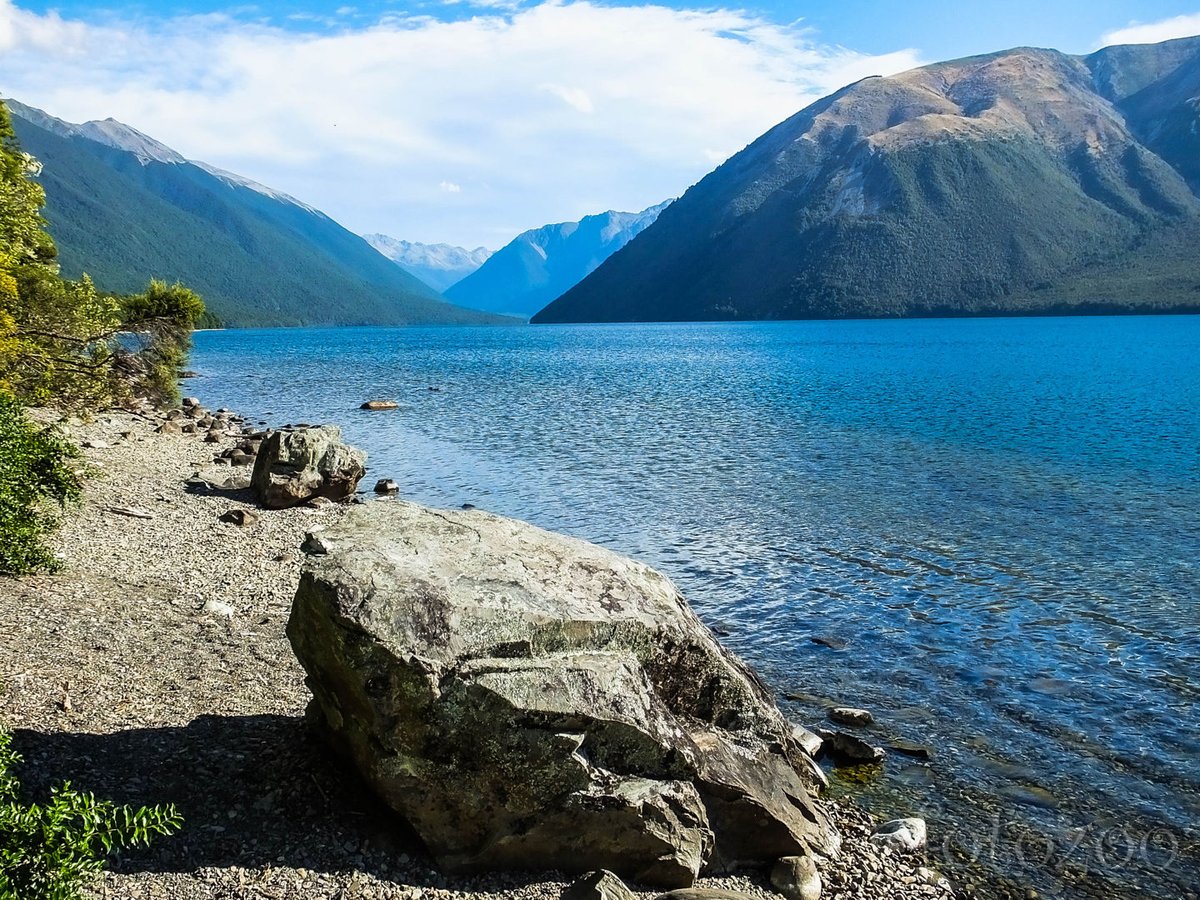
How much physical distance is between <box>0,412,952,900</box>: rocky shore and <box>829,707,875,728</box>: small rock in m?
2.84

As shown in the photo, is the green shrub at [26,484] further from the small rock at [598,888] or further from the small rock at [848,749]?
the small rock at [848,749]

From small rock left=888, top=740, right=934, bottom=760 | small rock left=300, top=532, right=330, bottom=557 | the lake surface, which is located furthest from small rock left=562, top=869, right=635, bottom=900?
small rock left=888, top=740, right=934, bottom=760

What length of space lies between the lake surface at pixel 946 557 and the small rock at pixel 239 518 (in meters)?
8.92

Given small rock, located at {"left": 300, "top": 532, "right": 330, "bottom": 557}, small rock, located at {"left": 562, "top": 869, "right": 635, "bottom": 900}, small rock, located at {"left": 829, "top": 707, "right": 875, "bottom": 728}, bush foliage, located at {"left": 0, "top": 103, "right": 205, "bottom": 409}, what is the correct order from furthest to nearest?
1. bush foliage, located at {"left": 0, "top": 103, "right": 205, "bottom": 409}
2. small rock, located at {"left": 829, "top": 707, "right": 875, "bottom": 728}
3. small rock, located at {"left": 300, "top": 532, "right": 330, "bottom": 557}
4. small rock, located at {"left": 562, "top": 869, "right": 635, "bottom": 900}

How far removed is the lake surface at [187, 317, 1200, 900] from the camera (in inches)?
500

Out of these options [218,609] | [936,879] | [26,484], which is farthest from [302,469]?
[936,879]

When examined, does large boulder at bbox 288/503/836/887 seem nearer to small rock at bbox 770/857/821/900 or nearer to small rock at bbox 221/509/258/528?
small rock at bbox 770/857/821/900

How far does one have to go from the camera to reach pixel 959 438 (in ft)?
166

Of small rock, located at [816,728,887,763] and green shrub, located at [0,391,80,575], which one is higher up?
green shrub, located at [0,391,80,575]

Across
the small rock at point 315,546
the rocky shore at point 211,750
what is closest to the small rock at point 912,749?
the rocky shore at point 211,750

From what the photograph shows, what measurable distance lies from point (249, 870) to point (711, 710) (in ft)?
18.6

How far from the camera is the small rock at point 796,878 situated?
10.0 m

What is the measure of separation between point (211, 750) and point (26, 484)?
27.1ft

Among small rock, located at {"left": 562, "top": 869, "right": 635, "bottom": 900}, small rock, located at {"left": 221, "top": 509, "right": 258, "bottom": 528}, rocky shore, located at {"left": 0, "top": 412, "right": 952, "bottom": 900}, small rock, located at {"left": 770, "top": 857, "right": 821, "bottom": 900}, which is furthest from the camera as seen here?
small rock, located at {"left": 221, "top": 509, "right": 258, "bottom": 528}
